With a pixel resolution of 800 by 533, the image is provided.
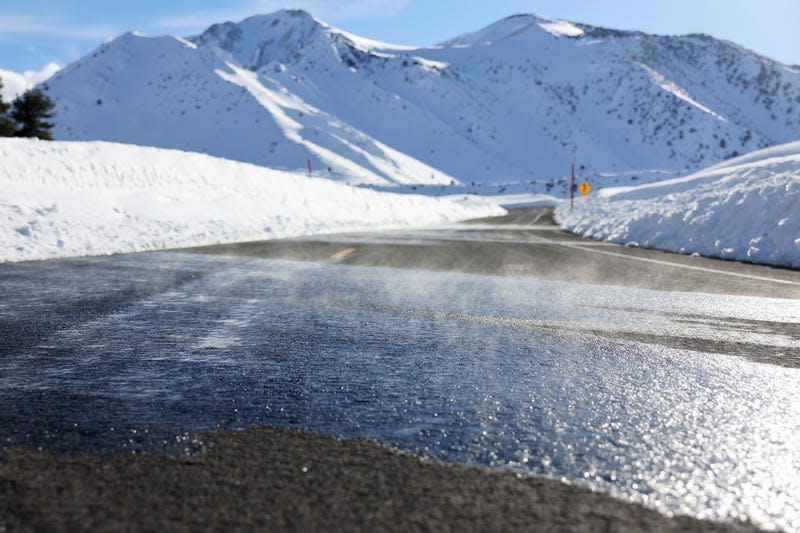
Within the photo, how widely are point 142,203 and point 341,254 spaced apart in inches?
270

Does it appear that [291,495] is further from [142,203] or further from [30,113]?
[30,113]

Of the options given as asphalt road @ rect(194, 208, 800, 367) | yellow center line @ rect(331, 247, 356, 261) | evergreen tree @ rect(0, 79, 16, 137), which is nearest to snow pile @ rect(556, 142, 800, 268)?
asphalt road @ rect(194, 208, 800, 367)

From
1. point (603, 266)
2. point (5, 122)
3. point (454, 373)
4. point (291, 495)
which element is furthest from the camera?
point (5, 122)

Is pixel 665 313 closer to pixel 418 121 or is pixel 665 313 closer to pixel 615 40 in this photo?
pixel 418 121

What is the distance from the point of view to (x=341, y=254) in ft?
36.0

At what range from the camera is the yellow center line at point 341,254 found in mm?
10328

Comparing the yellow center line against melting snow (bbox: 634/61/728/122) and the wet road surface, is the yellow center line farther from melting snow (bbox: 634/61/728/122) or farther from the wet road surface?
melting snow (bbox: 634/61/728/122)

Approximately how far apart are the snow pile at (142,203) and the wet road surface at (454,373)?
4.60m

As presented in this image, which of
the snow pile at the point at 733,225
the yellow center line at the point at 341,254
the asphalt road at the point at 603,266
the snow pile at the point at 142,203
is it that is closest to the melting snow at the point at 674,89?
the snow pile at the point at 142,203

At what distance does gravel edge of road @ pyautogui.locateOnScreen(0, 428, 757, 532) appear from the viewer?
1839 millimetres

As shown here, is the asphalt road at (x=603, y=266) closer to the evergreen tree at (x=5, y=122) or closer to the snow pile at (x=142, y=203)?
the snow pile at (x=142, y=203)

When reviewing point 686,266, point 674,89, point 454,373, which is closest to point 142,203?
point 686,266

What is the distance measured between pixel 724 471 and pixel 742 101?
198 metres

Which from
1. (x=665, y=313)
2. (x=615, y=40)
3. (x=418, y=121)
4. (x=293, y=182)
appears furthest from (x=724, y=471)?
(x=615, y=40)
